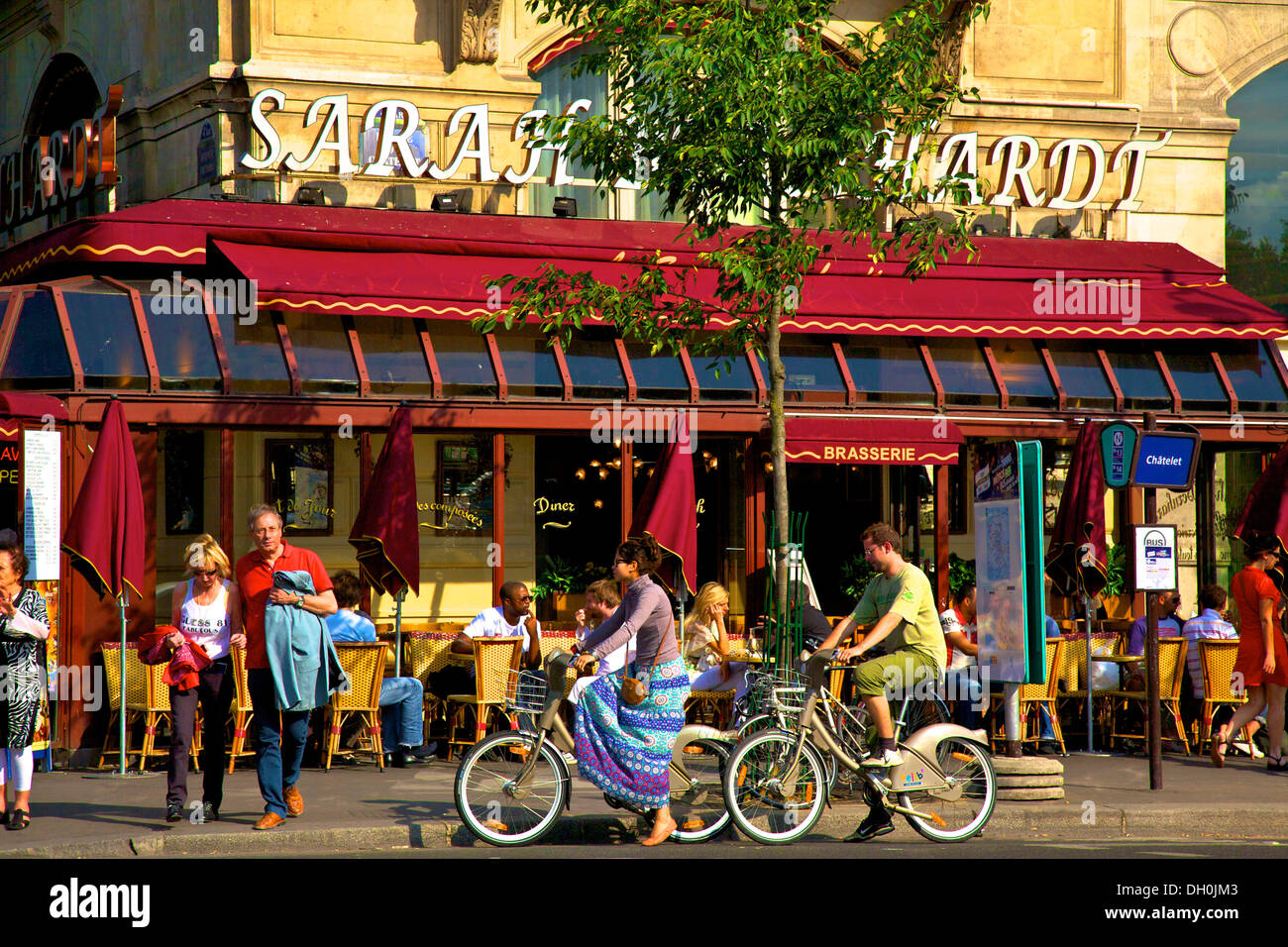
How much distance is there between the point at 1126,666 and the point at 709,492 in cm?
600

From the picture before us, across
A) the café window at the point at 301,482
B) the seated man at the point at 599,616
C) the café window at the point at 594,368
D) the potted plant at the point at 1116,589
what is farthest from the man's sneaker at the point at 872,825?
the café window at the point at 301,482

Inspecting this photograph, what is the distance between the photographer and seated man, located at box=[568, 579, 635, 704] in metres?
9.60

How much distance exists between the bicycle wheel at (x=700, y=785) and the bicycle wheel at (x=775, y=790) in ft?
0.64

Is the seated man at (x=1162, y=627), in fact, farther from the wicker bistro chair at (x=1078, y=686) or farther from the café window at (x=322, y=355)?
the café window at (x=322, y=355)

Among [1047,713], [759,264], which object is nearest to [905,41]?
[759,264]

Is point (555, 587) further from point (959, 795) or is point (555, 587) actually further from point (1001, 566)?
point (959, 795)

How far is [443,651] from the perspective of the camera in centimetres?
1444

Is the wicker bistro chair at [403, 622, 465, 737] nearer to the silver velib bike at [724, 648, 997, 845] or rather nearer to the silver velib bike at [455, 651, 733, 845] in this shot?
the silver velib bike at [455, 651, 733, 845]

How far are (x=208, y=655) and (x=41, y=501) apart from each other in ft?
10.6

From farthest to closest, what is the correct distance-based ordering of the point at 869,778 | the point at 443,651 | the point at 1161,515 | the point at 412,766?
the point at 1161,515 → the point at 443,651 → the point at 412,766 → the point at 869,778

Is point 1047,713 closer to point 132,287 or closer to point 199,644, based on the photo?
point 199,644
